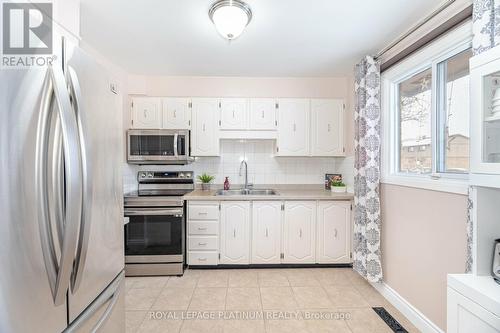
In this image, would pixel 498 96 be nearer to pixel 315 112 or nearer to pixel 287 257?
pixel 315 112

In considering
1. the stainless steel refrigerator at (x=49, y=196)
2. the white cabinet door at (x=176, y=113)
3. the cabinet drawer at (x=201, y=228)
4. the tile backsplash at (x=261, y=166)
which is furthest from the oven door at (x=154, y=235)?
the stainless steel refrigerator at (x=49, y=196)

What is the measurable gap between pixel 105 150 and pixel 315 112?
269 cm

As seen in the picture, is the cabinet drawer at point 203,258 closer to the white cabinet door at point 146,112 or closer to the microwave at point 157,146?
the microwave at point 157,146

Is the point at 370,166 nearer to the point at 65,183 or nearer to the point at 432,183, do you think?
the point at 432,183

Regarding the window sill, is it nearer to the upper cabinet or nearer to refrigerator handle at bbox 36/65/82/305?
the upper cabinet

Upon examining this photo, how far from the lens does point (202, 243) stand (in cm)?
298

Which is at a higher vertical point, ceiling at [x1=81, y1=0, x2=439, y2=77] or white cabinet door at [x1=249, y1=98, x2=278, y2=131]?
ceiling at [x1=81, y1=0, x2=439, y2=77]

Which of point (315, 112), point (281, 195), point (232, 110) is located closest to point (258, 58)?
point (232, 110)

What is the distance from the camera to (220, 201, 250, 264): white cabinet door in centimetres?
299

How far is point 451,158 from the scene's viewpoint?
1838 mm

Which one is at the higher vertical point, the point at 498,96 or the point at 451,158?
the point at 498,96

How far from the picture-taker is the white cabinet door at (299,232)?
301 cm

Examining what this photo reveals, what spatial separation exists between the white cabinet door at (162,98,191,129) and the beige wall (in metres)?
2.41

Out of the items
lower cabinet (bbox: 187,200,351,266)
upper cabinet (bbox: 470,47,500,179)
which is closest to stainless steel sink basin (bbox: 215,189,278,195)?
lower cabinet (bbox: 187,200,351,266)
